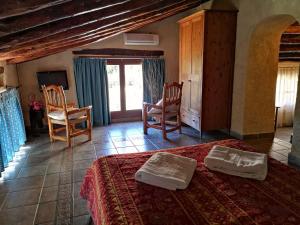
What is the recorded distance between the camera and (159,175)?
5.25 ft

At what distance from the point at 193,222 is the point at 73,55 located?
15.8 ft

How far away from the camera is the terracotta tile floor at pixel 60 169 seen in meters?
2.31

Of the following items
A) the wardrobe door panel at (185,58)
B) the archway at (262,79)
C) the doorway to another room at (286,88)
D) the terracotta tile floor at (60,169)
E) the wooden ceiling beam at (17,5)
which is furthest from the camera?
the doorway to another room at (286,88)

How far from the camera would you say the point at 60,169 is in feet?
10.7

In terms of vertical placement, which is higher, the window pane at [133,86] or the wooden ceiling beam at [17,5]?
the wooden ceiling beam at [17,5]

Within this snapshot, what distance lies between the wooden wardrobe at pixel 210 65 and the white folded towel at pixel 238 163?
248 centimetres

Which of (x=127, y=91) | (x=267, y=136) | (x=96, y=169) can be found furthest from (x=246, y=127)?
(x=96, y=169)

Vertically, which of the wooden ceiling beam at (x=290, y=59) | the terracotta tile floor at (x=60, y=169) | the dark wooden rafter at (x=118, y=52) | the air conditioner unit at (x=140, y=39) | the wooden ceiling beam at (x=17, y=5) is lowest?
the terracotta tile floor at (x=60, y=169)

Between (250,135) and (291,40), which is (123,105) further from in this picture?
(291,40)

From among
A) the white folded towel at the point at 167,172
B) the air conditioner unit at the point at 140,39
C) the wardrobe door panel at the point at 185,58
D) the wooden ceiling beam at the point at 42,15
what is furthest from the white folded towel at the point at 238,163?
the air conditioner unit at the point at 140,39

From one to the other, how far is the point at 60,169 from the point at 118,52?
10.3ft

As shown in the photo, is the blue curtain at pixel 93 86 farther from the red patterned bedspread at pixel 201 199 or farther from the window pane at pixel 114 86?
the red patterned bedspread at pixel 201 199

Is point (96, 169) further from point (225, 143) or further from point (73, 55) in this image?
point (73, 55)

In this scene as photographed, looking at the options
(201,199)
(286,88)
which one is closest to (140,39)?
(286,88)
